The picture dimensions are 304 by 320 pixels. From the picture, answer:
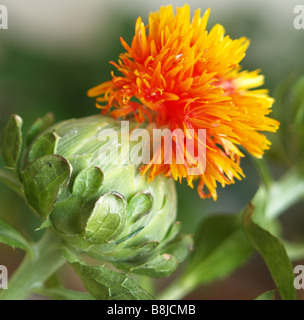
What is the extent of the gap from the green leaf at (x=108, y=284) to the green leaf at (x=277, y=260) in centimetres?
15

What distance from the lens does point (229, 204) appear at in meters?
1.14

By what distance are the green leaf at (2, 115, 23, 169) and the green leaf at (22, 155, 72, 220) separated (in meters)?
0.04

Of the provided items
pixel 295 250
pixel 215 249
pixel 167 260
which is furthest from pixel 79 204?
pixel 295 250

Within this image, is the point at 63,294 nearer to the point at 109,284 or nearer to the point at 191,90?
the point at 109,284

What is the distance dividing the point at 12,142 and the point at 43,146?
5 cm

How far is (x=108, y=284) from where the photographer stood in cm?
43

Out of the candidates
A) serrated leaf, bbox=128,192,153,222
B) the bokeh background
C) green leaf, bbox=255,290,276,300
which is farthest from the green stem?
the bokeh background

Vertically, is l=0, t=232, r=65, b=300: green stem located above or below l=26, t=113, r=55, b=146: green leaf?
below

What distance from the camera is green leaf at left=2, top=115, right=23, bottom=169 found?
47 centimetres

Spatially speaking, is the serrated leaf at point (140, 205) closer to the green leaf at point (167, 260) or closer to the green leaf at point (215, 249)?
the green leaf at point (167, 260)

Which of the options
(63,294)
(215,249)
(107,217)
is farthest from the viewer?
(215,249)

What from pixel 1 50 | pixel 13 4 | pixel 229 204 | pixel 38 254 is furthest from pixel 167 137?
pixel 13 4

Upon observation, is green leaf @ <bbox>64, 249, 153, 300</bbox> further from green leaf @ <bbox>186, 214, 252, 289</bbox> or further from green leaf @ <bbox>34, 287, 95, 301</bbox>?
green leaf @ <bbox>186, 214, 252, 289</bbox>
